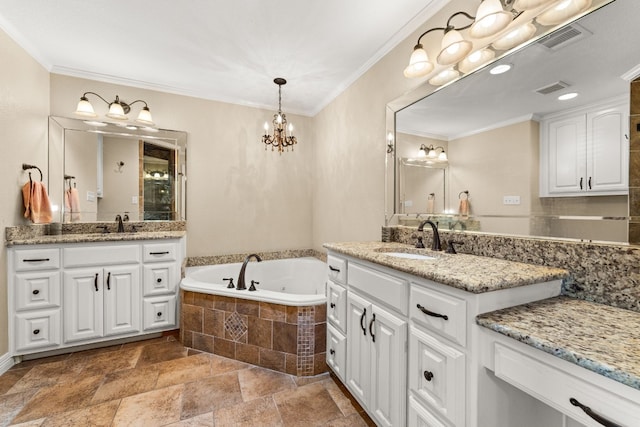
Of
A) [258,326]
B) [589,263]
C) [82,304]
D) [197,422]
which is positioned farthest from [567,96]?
[82,304]

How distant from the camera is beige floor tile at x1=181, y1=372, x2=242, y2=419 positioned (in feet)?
5.44

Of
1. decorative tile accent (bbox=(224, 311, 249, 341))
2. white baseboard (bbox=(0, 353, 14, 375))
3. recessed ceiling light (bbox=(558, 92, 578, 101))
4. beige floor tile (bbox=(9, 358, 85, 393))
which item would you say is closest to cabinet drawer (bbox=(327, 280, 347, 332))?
decorative tile accent (bbox=(224, 311, 249, 341))

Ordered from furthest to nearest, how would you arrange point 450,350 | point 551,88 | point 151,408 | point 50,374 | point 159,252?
point 159,252, point 50,374, point 151,408, point 551,88, point 450,350

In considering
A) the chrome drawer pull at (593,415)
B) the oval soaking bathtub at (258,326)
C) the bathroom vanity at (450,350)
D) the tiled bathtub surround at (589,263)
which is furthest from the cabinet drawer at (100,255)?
the chrome drawer pull at (593,415)

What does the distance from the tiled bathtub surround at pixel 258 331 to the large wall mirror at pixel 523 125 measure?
1.10m

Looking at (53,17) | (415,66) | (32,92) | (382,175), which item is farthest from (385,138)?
(32,92)

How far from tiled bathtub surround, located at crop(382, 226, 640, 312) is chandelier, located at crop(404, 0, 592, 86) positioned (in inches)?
36.9

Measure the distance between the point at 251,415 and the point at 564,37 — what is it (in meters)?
2.42

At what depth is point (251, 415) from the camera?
160cm

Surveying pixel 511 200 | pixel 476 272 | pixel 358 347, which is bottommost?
pixel 358 347

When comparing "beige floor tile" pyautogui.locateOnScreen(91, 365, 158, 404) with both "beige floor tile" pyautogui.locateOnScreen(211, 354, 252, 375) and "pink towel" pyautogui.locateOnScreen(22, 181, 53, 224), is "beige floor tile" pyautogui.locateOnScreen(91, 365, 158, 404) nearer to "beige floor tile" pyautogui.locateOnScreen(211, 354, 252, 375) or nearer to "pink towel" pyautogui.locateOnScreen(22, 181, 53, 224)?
"beige floor tile" pyautogui.locateOnScreen(211, 354, 252, 375)

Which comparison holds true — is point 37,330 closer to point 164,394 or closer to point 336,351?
point 164,394

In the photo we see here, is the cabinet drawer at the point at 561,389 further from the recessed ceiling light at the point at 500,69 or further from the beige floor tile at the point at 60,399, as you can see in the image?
the beige floor tile at the point at 60,399

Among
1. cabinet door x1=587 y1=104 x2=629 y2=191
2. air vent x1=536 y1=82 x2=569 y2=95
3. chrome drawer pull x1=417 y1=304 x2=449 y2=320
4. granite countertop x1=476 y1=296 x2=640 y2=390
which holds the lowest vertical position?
chrome drawer pull x1=417 y1=304 x2=449 y2=320
